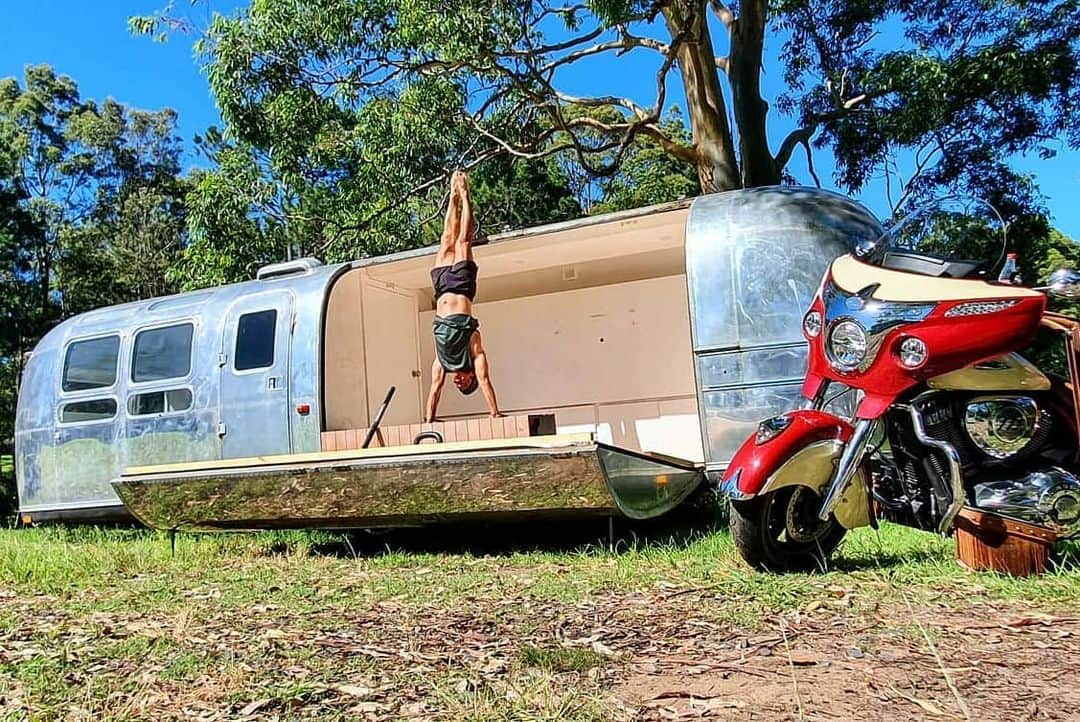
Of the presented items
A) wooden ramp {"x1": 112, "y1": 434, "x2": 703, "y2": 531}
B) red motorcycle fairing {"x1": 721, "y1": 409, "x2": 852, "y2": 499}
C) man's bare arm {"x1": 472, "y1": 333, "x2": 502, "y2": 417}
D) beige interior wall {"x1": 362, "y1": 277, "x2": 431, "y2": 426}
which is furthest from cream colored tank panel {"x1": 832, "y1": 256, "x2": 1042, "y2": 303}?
beige interior wall {"x1": 362, "y1": 277, "x2": 431, "y2": 426}

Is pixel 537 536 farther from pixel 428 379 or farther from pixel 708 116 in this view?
pixel 708 116

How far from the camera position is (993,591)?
3.60 metres

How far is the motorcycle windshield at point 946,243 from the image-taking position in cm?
376

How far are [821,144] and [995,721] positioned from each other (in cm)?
1247

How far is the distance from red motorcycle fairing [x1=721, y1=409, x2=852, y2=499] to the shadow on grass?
1820mm

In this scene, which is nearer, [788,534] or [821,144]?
[788,534]

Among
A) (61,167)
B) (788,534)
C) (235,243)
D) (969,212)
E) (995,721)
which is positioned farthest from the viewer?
(61,167)

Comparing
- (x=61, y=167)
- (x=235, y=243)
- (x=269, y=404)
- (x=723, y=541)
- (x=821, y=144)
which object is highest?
(x=61, y=167)

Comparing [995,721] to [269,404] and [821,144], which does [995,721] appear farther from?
[821,144]

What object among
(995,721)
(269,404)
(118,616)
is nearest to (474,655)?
(995,721)

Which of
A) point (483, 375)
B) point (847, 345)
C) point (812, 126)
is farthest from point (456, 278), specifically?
point (812, 126)

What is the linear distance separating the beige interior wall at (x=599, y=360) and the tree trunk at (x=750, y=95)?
2138 millimetres

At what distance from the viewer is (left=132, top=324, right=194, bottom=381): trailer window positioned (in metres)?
7.30

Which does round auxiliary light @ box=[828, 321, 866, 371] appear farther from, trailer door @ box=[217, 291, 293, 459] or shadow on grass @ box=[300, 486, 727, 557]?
trailer door @ box=[217, 291, 293, 459]
